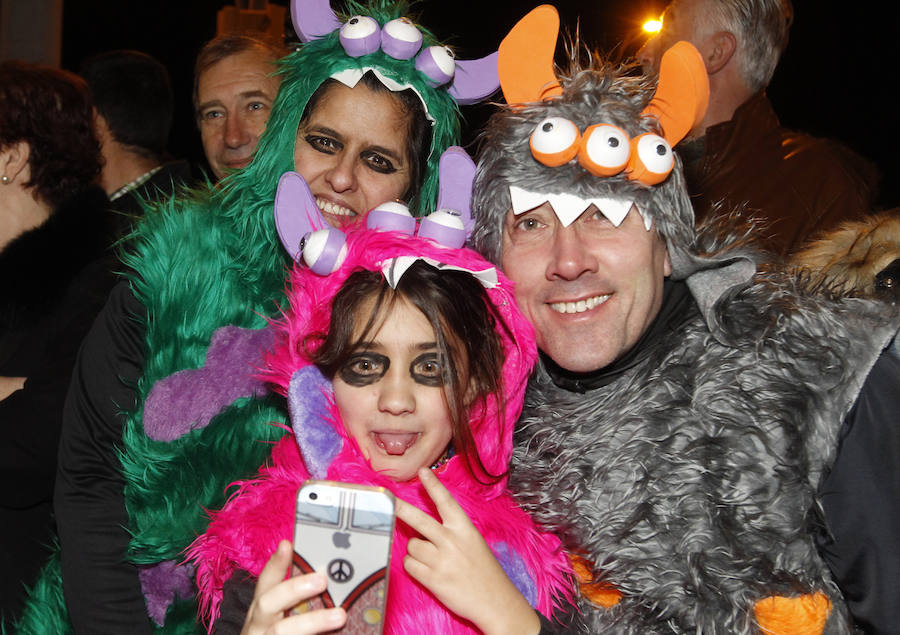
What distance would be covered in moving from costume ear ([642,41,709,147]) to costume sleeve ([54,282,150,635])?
120 cm

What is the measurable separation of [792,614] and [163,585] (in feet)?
4.27

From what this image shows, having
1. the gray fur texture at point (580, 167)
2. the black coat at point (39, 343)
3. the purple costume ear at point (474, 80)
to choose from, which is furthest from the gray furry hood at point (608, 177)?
the black coat at point (39, 343)

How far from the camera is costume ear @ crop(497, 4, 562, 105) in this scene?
1820 millimetres

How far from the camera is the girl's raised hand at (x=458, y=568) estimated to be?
1.46 m

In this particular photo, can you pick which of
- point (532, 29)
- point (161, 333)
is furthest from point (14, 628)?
point (532, 29)

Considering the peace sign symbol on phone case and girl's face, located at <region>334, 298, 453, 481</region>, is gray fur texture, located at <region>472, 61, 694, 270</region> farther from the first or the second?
the peace sign symbol on phone case

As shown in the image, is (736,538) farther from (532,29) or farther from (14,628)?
(14,628)

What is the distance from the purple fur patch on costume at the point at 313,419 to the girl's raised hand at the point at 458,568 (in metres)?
0.28

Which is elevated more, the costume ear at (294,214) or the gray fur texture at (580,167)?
the gray fur texture at (580,167)

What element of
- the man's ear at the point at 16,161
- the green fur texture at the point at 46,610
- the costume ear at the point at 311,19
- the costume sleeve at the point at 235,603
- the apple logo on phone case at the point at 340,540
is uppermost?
the costume ear at the point at 311,19

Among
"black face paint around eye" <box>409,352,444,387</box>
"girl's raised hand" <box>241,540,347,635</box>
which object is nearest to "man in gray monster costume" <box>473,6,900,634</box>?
"black face paint around eye" <box>409,352,444,387</box>

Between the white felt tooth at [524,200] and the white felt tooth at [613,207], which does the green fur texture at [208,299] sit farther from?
the white felt tooth at [613,207]

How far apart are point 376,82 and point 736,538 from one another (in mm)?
1273

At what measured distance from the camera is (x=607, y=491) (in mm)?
1657
